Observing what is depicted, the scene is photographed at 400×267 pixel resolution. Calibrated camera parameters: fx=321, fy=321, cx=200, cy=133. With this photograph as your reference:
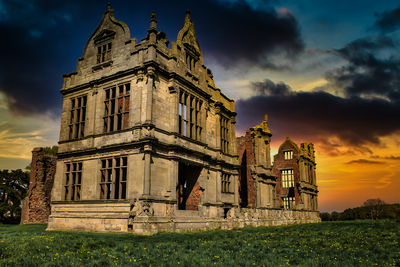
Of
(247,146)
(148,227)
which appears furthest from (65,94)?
(247,146)

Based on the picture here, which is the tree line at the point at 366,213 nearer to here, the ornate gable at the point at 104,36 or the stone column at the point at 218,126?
the stone column at the point at 218,126

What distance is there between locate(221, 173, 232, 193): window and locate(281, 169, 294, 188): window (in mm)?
25456

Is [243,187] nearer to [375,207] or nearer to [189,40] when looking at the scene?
[189,40]

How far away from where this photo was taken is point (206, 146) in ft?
91.8

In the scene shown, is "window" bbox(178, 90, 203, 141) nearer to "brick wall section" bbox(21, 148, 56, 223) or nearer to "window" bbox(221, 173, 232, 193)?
"window" bbox(221, 173, 232, 193)

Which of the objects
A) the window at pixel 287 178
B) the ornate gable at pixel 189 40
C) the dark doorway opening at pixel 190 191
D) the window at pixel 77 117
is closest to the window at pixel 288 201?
the window at pixel 287 178

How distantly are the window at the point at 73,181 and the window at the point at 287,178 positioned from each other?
37773 mm

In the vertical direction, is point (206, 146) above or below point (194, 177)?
above

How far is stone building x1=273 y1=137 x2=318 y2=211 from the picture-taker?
172 ft

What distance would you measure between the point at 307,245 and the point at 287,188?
41.1m

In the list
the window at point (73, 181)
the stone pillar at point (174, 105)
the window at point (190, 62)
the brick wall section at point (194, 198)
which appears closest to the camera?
the stone pillar at point (174, 105)

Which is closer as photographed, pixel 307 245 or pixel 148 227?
pixel 307 245

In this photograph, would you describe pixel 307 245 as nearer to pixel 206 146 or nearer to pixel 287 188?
pixel 206 146

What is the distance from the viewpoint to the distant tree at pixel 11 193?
36250 millimetres
